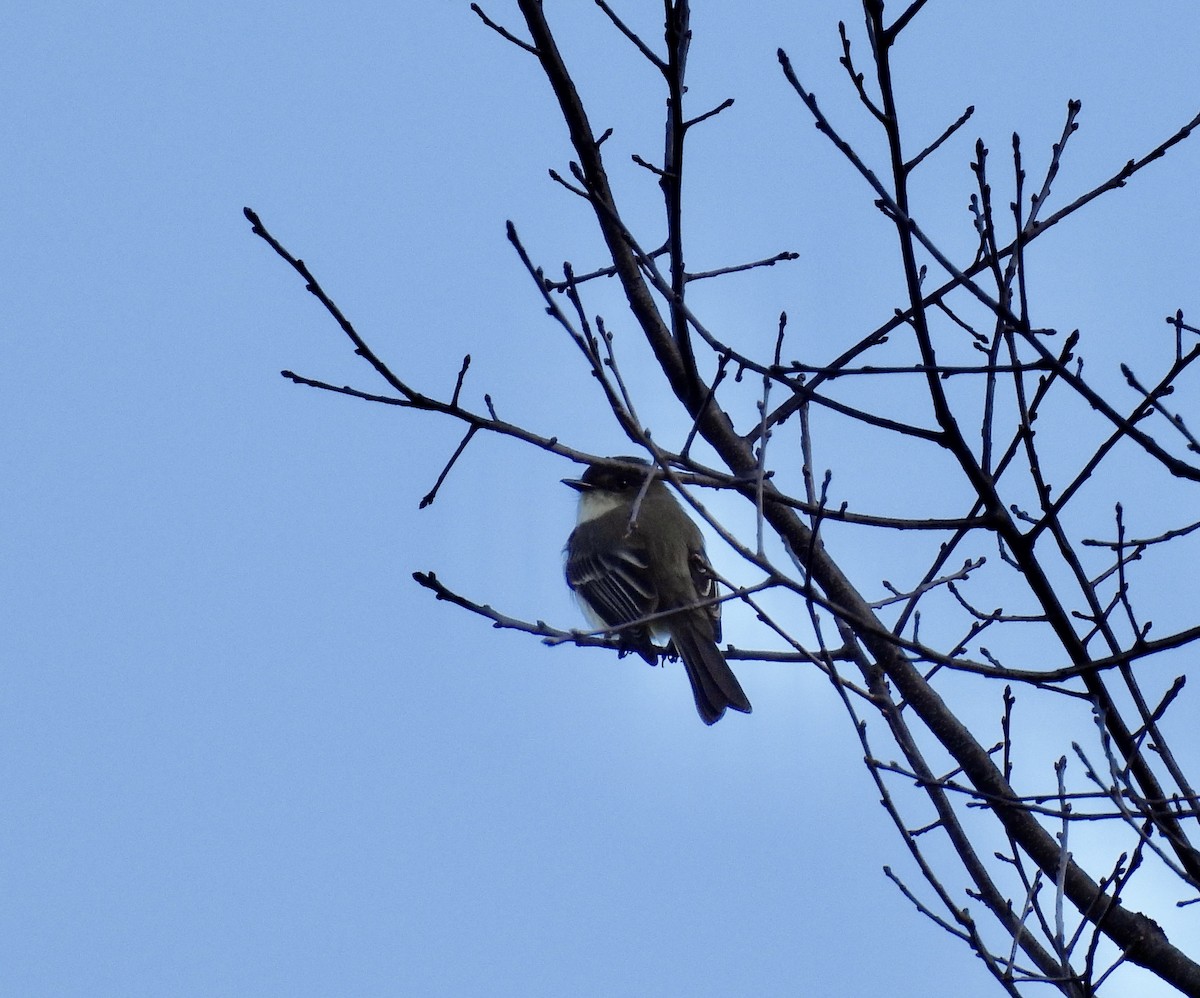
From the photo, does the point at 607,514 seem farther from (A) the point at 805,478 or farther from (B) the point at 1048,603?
(B) the point at 1048,603

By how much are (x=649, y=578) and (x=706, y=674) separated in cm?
116

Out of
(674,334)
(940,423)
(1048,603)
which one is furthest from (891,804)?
(674,334)

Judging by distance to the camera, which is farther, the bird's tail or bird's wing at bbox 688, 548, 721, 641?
bird's wing at bbox 688, 548, 721, 641

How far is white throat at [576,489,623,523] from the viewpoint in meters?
10.2

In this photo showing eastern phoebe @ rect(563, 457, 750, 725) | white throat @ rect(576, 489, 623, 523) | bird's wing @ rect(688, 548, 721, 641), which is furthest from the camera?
white throat @ rect(576, 489, 623, 523)

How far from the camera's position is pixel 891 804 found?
438cm

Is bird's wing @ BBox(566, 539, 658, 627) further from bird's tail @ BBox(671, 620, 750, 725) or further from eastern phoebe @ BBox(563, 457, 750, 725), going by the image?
bird's tail @ BBox(671, 620, 750, 725)

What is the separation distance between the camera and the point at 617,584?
350 inches

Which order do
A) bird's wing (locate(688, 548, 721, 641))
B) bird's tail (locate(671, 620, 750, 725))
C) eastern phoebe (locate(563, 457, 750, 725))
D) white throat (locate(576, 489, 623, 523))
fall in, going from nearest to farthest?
bird's tail (locate(671, 620, 750, 725)), eastern phoebe (locate(563, 457, 750, 725)), bird's wing (locate(688, 548, 721, 641)), white throat (locate(576, 489, 623, 523))

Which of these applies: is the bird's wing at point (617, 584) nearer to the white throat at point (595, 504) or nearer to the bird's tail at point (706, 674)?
the bird's tail at point (706, 674)

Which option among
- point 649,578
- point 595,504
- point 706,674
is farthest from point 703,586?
point 595,504

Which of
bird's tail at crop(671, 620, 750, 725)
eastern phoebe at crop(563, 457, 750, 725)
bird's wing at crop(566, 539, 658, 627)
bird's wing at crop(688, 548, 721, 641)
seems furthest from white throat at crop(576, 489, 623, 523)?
bird's tail at crop(671, 620, 750, 725)

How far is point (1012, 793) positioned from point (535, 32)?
3172mm

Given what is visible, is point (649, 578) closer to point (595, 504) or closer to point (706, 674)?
point (706, 674)
